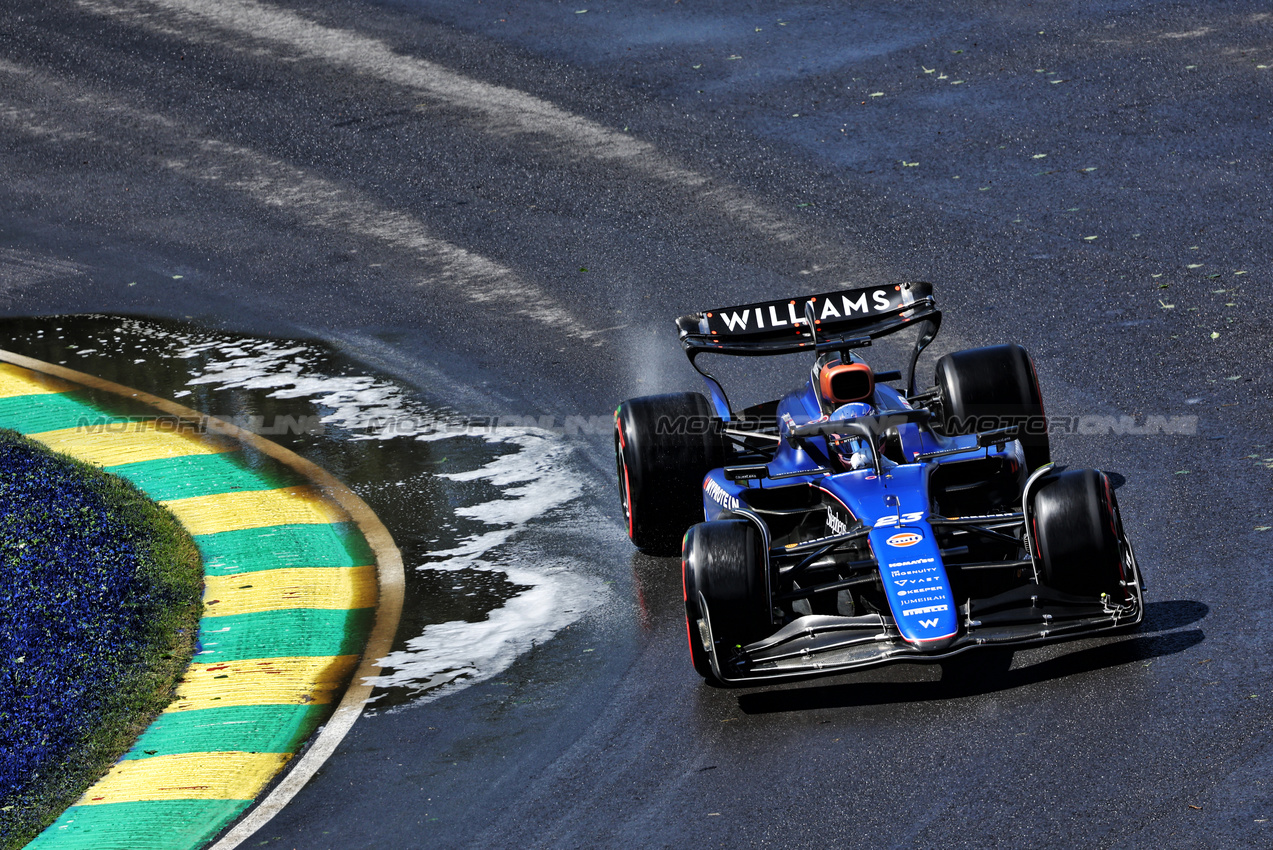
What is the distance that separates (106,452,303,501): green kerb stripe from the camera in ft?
33.4

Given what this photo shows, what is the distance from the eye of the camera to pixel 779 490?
7824mm

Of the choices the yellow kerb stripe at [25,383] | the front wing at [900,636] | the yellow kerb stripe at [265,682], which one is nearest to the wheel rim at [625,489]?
the yellow kerb stripe at [265,682]

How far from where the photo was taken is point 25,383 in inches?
477

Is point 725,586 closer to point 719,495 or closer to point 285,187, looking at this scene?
point 719,495

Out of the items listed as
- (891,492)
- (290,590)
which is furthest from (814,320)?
(290,590)

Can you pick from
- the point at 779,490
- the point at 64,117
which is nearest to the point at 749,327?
the point at 779,490

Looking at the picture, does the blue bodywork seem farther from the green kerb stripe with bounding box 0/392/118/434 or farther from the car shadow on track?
the green kerb stripe with bounding box 0/392/118/434

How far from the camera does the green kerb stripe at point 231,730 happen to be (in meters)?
7.25

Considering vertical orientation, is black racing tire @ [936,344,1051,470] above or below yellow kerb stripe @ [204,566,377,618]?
above

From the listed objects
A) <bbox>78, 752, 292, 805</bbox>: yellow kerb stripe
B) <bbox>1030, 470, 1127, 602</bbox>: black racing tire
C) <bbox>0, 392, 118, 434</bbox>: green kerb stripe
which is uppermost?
<bbox>0, 392, 118, 434</bbox>: green kerb stripe

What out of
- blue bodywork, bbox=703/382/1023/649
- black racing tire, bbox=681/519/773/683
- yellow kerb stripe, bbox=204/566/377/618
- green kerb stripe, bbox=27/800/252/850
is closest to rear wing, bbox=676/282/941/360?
blue bodywork, bbox=703/382/1023/649

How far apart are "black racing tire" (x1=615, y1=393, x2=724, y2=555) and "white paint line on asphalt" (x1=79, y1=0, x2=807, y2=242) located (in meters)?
4.98

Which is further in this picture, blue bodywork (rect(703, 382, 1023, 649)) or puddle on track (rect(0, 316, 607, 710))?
puddle on track (rect(0, 316, 607, 710))

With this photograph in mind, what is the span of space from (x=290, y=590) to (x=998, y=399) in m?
4.08
